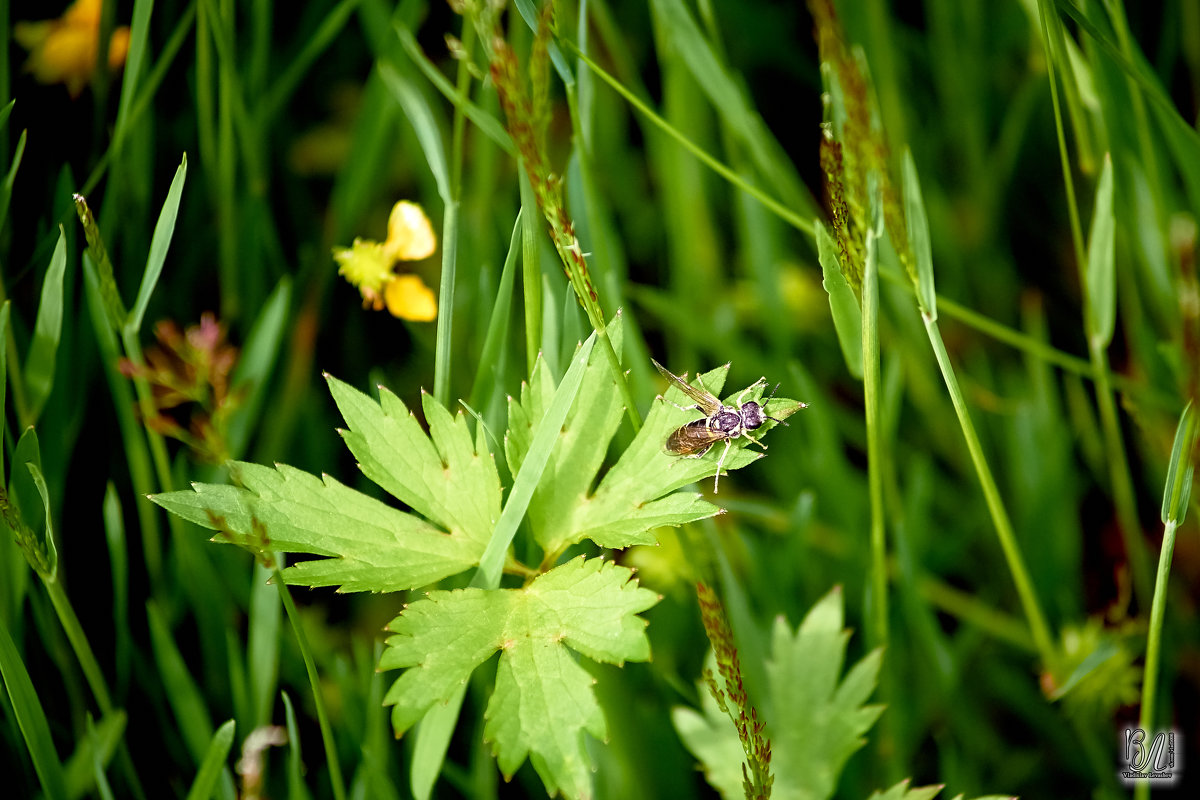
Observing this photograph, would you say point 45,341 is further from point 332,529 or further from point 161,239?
point 332,529

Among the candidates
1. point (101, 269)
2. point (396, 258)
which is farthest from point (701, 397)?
point (101, 269)

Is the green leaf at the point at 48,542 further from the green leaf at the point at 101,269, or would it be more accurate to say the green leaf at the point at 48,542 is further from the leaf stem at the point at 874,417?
the leaf stem at the point at 874,417

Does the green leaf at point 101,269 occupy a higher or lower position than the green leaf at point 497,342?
higher

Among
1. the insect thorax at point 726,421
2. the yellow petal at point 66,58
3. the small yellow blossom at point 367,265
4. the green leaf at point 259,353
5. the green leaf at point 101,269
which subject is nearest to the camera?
the green leaf at point 101,269

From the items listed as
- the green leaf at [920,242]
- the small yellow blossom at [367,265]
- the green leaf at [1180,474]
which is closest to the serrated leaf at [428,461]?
the small yellow blossom at [367,265]

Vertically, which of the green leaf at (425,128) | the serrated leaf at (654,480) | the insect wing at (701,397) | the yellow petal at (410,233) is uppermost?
the green leaf at (425,128)

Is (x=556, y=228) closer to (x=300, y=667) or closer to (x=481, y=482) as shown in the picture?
(x=481, y=482)

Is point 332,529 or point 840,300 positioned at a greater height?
point 840,300

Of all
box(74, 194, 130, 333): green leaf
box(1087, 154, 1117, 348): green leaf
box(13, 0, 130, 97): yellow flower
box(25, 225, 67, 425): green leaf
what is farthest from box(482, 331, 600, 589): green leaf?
box(13, 0, 130, 97): yellow flower
